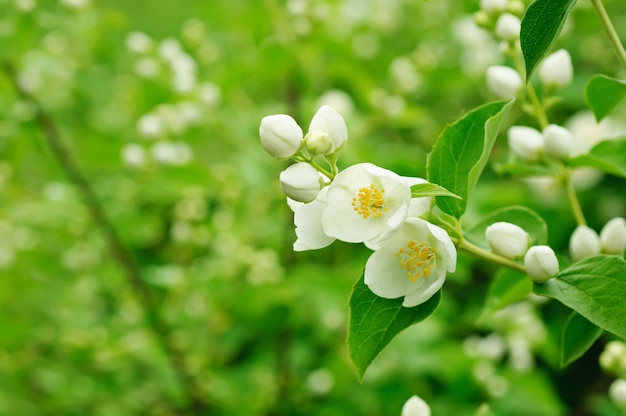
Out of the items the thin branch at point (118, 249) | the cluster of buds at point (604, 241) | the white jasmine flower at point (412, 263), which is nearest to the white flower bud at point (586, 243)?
the cluster of buds at point (604, 241)

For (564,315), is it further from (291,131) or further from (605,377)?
(291,131)

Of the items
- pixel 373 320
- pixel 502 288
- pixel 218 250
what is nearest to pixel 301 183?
pixel 373 320

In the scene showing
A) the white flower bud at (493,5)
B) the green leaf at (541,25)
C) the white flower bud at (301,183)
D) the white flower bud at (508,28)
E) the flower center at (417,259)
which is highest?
the green leaf at (541,25)

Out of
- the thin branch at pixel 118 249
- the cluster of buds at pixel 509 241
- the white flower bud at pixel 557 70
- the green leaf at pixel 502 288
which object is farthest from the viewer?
the thin branch at pixel 118 249

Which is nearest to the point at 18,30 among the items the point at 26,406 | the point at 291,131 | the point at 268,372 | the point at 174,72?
the point at 174,72

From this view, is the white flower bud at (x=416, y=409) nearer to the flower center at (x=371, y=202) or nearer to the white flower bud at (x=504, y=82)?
the flower center at (x=371, y=202)

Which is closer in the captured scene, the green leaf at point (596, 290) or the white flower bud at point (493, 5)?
the green leaf at point (596, 290)

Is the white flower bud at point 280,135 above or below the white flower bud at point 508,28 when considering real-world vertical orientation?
above

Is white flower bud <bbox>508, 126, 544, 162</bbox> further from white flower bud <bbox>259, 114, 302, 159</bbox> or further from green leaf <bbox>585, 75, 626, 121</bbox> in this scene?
white flower bud <bbox>259, 114, 302, 159</bbox>
